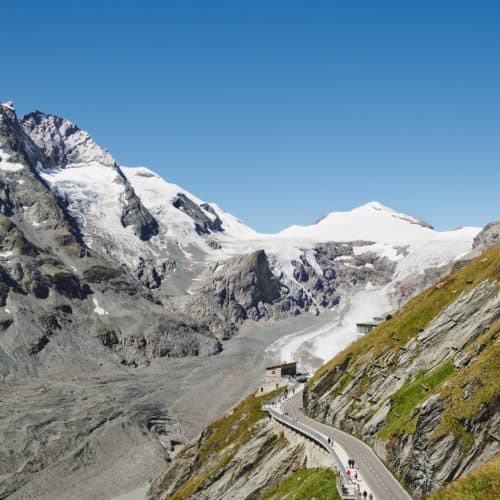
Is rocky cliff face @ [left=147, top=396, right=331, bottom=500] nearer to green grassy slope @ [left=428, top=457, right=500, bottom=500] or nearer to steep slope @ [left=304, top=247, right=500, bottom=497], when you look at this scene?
steep slope @ [left=304, top=247, right=500, bottom=497]

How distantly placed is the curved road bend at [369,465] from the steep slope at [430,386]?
0.82 metres

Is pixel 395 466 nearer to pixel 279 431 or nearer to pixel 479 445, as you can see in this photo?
pixel 479 445

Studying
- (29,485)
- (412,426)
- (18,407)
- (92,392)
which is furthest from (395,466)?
(92,392)

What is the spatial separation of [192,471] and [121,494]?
31186 mm

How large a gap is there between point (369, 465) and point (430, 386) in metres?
9.56

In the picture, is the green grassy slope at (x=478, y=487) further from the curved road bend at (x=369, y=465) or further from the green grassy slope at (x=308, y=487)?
the green grassy slope at (x=308, y=487)

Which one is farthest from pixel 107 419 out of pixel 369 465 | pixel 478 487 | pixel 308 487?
pixel 478 487

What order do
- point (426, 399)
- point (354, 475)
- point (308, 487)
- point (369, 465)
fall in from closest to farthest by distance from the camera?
1. point (354, 475)
2. point (426, 399)
3. point (369, 465)
4. point (308, 487)

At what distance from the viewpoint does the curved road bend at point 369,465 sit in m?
40.8

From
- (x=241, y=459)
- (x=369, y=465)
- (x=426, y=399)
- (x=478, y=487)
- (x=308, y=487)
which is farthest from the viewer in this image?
(x=241, y=459)

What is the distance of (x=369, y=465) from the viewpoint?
154 feet

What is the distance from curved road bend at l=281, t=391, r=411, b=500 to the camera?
40.8 metres

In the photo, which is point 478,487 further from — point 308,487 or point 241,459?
point 241,459

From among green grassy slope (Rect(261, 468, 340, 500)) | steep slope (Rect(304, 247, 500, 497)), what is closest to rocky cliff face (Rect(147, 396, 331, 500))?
green grassy slope (Rect(261, 468, 340, 500))
